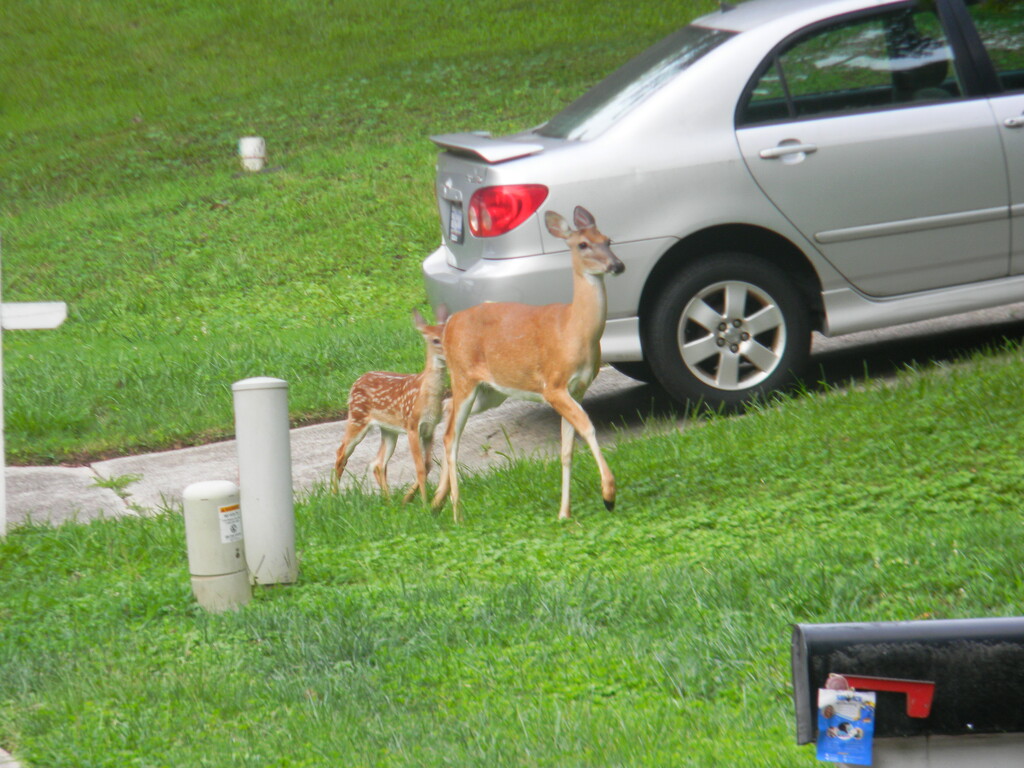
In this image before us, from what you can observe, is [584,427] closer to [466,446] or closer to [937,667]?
[466,446]

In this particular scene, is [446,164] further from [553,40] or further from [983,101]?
[553,40]

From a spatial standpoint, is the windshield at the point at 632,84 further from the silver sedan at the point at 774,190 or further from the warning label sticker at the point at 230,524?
the warning label sticker at the point at 230,524

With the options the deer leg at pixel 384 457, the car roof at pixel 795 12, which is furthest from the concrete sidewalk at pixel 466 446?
the car roof at pixel 795 12

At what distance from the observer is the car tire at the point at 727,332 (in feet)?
22.5

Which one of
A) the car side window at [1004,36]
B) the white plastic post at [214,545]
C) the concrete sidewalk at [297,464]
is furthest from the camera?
the car side window at [1004,36]

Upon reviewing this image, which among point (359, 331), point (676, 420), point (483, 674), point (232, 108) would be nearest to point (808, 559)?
point (483, 674)

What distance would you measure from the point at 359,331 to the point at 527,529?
4.78 meters

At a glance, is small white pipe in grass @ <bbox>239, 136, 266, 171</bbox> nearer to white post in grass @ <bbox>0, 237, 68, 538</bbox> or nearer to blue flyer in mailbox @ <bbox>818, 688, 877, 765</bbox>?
white post in grass @ <bbox>0, 237, 68, 538</bbox>

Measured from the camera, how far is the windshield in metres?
7.01

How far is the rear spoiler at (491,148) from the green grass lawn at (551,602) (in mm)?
1614

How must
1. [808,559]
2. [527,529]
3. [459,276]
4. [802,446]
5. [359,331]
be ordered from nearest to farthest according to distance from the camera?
[808,559]
[527,529]
[802,446]
[459,276]
[359,331]

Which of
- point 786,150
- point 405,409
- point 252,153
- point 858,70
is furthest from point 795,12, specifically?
point 252,153

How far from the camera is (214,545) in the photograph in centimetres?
499

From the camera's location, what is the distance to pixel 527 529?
19.3 ft
